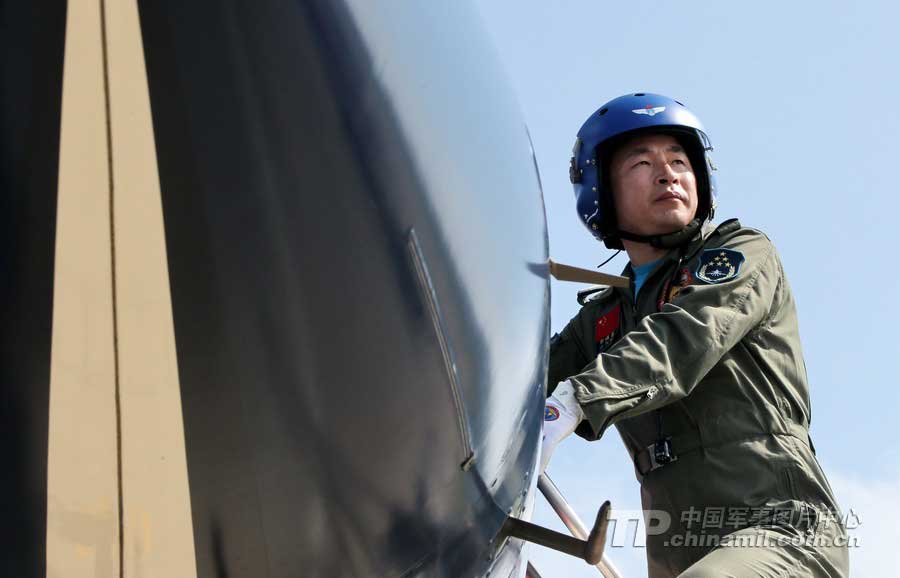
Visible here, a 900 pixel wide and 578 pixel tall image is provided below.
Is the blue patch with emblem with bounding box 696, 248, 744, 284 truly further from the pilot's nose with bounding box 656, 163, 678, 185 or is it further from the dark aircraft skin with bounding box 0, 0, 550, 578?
the dark aircraft skin with bounding box 0, 0, 550, 578

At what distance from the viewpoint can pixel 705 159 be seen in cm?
425

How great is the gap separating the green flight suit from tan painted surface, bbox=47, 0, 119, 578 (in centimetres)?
151

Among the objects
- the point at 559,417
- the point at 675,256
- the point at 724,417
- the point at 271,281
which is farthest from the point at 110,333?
the point at 675,256

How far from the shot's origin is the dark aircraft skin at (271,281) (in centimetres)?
134

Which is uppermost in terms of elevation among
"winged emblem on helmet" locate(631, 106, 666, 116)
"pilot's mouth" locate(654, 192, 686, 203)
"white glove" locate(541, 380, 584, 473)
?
"winged emblem on helmet" locate(631, 106, 666, 116)

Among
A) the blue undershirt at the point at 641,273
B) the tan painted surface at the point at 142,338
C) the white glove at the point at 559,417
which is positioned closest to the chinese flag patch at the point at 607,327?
the blue undershirt at the point at 641,273

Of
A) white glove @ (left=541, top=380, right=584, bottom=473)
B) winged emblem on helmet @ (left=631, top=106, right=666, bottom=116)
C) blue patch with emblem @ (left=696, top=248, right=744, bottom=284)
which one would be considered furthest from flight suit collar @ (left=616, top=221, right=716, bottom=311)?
white glove @ (left=541, top=380, right=584, bottom=473)

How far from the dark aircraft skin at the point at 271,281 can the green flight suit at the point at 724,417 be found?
1.16m

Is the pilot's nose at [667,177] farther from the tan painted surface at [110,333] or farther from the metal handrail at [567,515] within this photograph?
the tan painted surface at [110,333]

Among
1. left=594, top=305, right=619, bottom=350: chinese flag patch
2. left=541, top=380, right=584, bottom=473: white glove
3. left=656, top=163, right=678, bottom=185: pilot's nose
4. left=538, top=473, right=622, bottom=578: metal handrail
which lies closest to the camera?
left=541, top=380, right=584, bottom=473: white glove

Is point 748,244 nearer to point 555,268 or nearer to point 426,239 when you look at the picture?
point 555,268

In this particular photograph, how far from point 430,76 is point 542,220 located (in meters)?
0.65

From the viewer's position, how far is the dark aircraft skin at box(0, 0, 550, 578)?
1.34 m

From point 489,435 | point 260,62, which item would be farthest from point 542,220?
point 260,62
